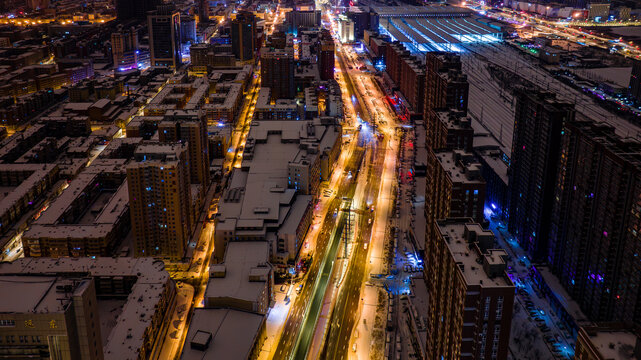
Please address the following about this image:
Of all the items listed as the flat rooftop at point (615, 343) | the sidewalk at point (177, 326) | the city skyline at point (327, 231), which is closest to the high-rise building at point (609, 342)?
the flat rooftop at point (615, 343)

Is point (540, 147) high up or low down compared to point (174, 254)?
up

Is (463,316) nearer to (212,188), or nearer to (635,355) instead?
(635,355)

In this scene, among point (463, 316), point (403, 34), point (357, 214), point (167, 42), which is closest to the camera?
point (463, 316)

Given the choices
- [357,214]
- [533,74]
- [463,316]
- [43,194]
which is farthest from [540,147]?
[533,74]

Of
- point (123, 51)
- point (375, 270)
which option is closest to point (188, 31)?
point (123, 51)

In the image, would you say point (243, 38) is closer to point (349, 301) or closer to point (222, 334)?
point (349, 301)

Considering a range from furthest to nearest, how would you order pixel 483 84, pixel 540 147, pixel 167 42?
pixel 167 42
pixel 483 84
pixel 540 147

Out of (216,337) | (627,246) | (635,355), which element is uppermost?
(635,355)

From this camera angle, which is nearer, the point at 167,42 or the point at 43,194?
the point at 43,194
